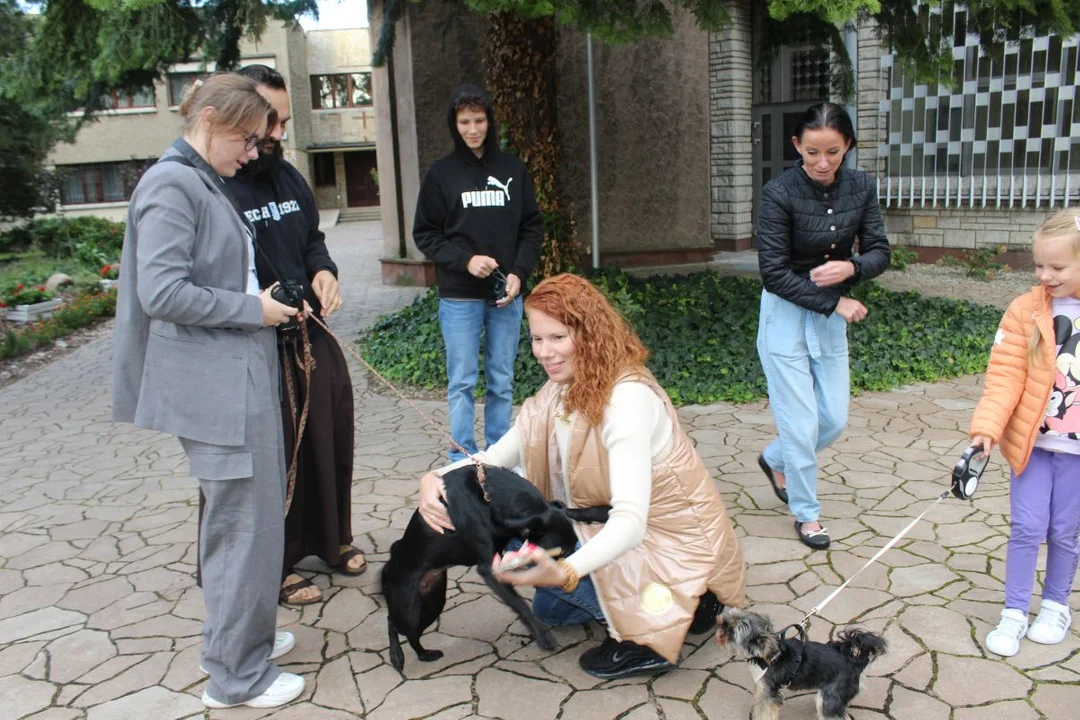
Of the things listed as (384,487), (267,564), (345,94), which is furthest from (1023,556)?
(345,94)

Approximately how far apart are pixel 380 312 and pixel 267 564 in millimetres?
8424

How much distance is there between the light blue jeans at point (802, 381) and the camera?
3807mm

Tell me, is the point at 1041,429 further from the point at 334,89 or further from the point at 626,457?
the point at 334,89

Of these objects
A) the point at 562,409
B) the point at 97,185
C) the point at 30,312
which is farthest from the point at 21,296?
the point at 97,185

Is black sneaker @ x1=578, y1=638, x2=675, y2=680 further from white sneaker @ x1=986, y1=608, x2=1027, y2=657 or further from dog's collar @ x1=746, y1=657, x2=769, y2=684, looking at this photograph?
white sneaker @ x1=986, y1=608, x2=1027, y2=657

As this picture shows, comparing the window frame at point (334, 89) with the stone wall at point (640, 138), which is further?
the window frame at point (334, 89)

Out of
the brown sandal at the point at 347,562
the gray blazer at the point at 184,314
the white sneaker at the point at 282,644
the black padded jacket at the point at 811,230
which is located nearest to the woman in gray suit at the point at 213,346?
the gray blazer at the point at 184,314

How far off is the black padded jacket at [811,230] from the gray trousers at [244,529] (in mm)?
2207

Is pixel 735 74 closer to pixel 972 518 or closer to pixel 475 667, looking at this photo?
pixel 972 518

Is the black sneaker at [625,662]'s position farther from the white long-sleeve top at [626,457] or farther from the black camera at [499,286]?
the black camera at [499,286]

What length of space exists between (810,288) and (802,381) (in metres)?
0.42

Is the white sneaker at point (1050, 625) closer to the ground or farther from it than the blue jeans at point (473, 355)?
closer to the ground

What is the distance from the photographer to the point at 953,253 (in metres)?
12.2

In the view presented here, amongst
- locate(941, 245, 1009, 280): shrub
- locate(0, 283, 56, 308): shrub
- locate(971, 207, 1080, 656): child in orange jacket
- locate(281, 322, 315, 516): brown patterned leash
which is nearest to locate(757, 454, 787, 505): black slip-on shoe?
locate(971, 207, 1080, 656): child in orange jacket
